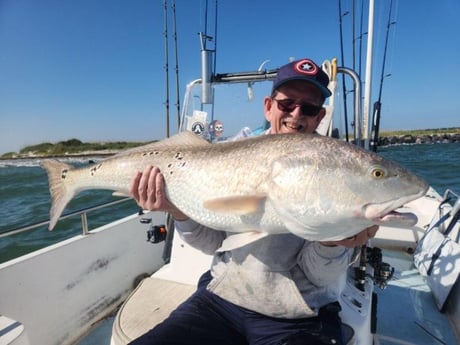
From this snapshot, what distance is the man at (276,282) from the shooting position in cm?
191

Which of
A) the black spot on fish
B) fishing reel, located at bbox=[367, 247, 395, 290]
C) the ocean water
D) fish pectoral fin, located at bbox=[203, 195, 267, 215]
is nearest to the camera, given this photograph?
fish pectoral fin, located at bbox=[203, 195, 267, 215]

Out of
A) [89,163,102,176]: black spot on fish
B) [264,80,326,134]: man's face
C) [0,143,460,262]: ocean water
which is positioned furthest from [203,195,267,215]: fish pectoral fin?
[0,143,460,262]: ocean water

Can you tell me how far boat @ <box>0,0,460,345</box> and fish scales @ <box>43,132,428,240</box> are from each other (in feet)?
3.59

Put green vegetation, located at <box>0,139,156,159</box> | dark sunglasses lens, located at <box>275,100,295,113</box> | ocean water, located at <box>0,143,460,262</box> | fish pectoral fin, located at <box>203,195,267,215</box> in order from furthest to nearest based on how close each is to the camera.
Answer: green vegetation, located at <box>0,139,156,159</box> → ocean water, located at <box>0,143,460,262</box> → dark sunglasses lens, located at <box>275,100,295,113</box> → fish pectoral fin, located at <box>203,195,267,215</box>

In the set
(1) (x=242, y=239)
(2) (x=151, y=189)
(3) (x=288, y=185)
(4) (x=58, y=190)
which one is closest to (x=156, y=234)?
(4) (x=58, y=190)

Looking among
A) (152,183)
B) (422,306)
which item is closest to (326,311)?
(152,183)

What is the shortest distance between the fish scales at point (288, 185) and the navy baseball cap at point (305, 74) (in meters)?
0.53

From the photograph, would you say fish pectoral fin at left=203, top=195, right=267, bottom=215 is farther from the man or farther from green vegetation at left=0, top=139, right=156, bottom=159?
green vegetation at left=0, top=139, right=156, bottom=159

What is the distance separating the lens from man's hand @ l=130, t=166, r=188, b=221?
204 centimetres

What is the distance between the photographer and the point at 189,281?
11.9 feet

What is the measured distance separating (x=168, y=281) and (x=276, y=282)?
202 centimetres

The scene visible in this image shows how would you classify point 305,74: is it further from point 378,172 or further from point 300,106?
point 378,172

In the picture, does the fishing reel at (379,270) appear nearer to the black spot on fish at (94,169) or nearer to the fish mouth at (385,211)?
the fish mouth at (385,211)

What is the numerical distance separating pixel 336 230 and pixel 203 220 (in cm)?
76
